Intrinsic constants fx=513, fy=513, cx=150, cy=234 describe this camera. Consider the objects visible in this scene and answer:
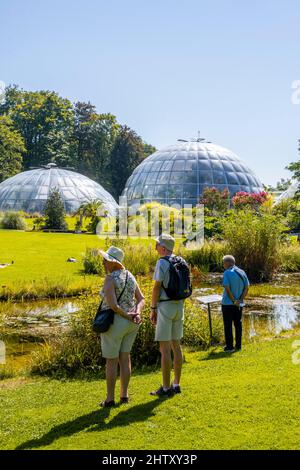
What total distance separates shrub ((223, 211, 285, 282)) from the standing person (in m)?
9.85

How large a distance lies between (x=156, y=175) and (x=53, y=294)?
3742cm

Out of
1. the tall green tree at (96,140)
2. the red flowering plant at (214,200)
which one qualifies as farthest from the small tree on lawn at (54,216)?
the tall green tree at (96,140)

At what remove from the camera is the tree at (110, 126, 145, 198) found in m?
66.9

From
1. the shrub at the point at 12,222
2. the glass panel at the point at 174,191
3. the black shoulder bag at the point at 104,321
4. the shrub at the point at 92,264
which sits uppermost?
the glass panel at the point at 174,191

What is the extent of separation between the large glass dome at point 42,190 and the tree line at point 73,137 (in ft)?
43.4

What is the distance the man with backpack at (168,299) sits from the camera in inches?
222

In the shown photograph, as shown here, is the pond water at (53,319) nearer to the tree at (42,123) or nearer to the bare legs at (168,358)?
the bare legs at (168,358)

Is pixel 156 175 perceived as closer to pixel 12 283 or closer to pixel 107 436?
pixel 12 283

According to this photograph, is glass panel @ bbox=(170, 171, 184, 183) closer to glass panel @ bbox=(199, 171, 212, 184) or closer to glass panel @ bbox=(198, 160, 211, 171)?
glass panel @ bbox=(199, 171, 212, 184)

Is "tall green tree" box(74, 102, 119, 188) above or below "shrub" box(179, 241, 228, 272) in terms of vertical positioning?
above

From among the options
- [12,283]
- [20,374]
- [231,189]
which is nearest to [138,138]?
[231,189]

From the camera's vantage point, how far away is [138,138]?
69.4m

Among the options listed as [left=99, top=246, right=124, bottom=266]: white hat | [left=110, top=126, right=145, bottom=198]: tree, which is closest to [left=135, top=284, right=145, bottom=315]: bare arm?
[left=99, top=246, right=124, bottom=266]: white hat

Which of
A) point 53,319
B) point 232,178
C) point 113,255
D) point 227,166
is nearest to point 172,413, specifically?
point 113,255
